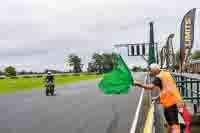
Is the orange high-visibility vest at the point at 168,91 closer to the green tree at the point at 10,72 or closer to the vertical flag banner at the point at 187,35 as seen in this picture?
the vertical flag banner at the point at 187,35

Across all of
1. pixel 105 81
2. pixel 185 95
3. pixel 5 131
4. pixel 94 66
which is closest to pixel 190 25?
pixel 185 95

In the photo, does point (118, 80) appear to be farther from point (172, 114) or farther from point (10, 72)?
point (10, 72)

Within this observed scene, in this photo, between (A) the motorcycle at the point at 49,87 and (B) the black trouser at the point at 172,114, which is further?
(A) the motorcycle at the point at 49,87

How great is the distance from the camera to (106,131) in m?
12.9

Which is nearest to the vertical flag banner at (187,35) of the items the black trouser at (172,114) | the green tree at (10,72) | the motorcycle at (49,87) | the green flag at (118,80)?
the black trouser at (172,114)

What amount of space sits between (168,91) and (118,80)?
1300 mm

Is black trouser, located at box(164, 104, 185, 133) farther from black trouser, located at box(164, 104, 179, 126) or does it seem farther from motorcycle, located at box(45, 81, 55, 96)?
motorcycle, located at box(45, 81, 55, 96)

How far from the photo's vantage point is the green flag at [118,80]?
9.08 meters

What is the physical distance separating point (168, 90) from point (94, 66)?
180950 mm

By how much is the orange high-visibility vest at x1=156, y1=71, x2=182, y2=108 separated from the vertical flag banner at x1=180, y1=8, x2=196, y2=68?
25.6 ft

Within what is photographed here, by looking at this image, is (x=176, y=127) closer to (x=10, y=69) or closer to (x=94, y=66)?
(x=10, y=69)

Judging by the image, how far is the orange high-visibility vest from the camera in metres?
9.78

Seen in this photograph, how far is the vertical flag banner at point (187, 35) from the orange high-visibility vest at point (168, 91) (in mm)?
7810

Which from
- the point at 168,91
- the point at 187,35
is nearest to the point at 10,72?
the point at 187,35
